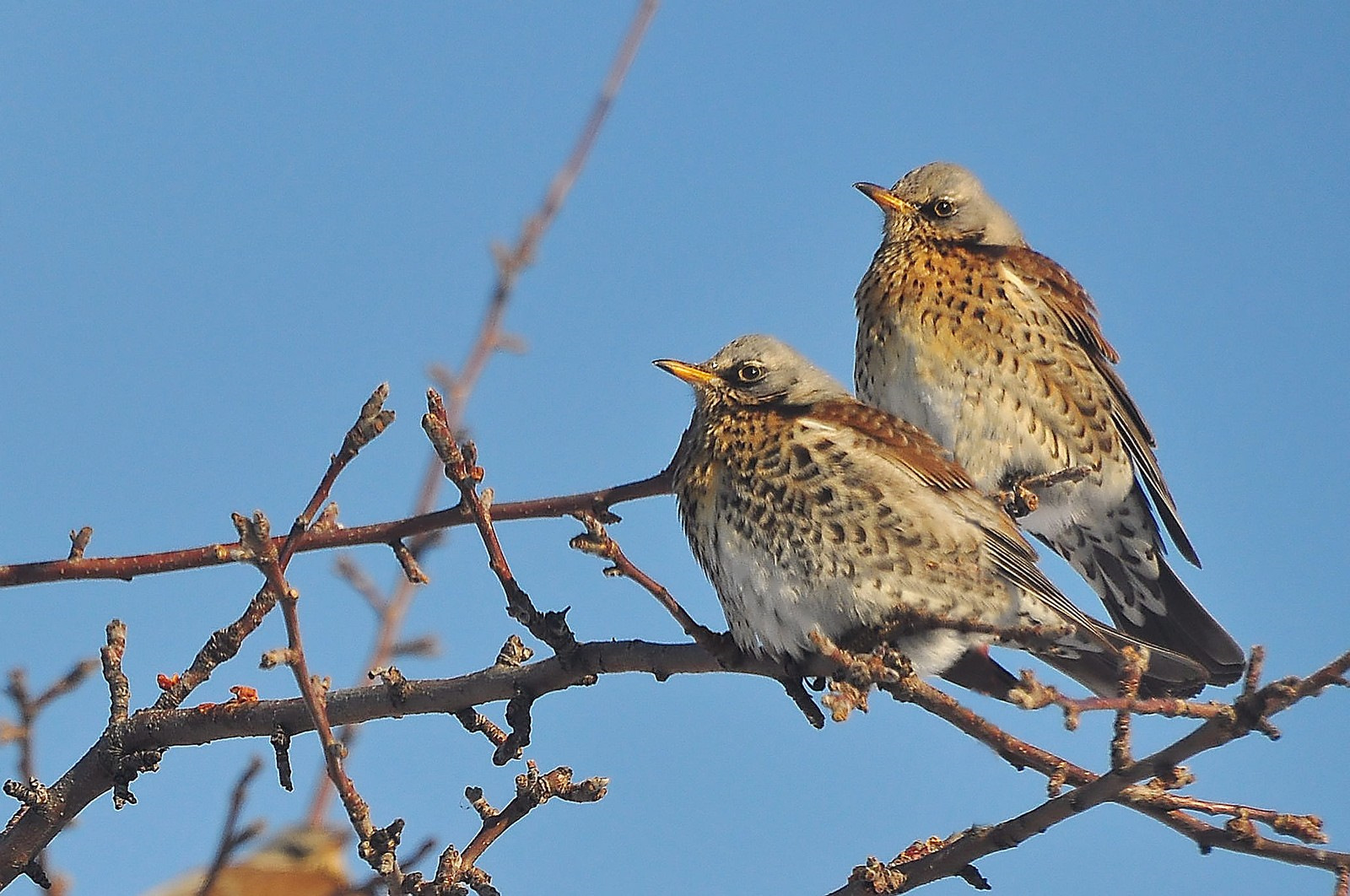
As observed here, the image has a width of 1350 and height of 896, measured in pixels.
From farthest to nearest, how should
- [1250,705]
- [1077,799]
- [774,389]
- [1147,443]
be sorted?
[1147,443]
[774,389]
[1077,799]
[1250,705]

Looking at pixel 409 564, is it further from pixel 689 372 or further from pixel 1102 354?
pixel 1102 354

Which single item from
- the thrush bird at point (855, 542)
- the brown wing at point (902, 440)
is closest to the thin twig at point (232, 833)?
the thrush bird at point (855, 542)

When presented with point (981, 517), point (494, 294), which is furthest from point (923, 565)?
point (494, 294)

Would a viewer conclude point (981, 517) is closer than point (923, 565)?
No

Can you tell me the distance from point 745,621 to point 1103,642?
107 centimetres

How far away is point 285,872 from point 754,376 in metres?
2.42

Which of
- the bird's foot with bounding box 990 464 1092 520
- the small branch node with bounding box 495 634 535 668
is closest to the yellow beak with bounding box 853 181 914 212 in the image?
the bird's foot with bounding box 990 464 1092 520

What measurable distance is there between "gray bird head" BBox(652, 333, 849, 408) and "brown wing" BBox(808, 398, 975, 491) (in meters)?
0.18

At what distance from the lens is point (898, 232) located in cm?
715

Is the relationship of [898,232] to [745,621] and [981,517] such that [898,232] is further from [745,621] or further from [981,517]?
[745,621]

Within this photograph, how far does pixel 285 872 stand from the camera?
387cm

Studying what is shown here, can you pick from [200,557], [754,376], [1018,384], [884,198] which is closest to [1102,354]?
[1018,384]

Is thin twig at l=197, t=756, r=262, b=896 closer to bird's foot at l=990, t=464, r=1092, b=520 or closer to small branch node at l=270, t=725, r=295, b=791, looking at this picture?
small branch node at l=270, t=725, r=295, b=791

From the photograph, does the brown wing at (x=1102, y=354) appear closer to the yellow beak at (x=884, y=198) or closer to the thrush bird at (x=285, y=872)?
the yellow beak at (x=884, y=198)
